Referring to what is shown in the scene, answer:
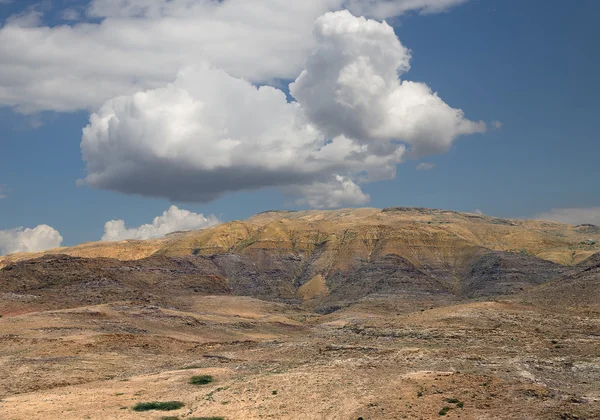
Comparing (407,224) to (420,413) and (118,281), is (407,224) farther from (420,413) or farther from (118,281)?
(420,413)

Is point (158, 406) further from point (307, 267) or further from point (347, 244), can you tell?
point (347, 244)

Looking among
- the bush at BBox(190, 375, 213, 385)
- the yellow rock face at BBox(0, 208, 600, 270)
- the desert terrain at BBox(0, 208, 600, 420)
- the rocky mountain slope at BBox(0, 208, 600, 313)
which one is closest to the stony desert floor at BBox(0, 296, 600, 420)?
the desert terrain at BBox(0, 208, 600, 420)

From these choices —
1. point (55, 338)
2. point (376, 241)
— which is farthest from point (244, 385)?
point (376, 241)

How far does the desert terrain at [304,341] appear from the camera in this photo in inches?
1213

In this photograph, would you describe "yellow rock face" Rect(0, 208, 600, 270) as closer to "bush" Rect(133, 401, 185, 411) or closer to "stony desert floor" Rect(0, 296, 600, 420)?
"stony desert floor" Rect(0, 296, 600, 420)

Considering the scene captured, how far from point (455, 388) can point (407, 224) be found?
14636cm

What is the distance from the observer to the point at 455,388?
102ft

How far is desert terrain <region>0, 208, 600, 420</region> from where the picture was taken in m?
30.8

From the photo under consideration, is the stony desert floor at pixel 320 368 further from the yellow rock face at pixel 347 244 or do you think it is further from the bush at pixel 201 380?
the yellow rock face at pixel 347 244

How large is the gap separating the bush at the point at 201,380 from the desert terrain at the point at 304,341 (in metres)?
0.55

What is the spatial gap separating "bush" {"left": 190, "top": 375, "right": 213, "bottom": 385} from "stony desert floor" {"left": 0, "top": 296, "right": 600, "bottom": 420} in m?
0.82

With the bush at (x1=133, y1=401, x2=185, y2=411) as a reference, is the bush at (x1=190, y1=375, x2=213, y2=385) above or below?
above

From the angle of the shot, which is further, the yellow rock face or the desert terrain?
the yellow rock face

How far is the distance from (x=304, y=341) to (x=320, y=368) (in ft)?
58.9
